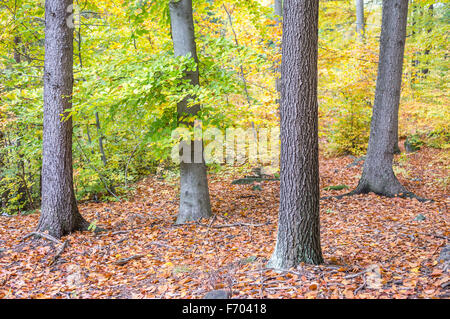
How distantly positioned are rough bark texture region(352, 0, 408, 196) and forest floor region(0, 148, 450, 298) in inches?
22.1

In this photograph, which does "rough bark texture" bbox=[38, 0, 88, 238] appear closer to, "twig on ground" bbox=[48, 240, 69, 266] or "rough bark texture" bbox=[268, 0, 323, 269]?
"twig on ground" bbox=[48, 240, 69, 266]

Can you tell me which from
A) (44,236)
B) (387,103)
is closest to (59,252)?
(44,236)

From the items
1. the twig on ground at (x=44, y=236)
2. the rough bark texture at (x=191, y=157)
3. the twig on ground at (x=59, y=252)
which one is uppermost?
the rough bark texture at (x=191, y=157)

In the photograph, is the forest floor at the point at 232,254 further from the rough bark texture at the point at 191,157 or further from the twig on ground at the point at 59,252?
the rough bark texture at the point at 191,157

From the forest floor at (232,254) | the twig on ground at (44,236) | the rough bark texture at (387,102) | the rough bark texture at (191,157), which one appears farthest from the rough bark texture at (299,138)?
the rough bark texture at (387,102)

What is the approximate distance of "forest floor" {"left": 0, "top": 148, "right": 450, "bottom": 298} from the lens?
352cm

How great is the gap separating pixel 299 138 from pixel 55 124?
15.0ft

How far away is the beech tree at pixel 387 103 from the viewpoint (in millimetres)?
7729

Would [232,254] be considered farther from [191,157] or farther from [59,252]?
[59,252]

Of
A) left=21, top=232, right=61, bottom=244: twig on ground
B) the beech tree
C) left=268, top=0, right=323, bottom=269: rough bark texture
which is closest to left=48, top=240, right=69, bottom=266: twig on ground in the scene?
left=21, top=232, right=61, bottom=244: twig on ground

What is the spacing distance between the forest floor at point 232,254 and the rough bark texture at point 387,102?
0.56 m

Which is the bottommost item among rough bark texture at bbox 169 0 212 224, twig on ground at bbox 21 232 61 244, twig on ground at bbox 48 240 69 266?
twig on ground at bbox 48 240 69 266

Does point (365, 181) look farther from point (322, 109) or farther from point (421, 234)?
point (322, 109)
